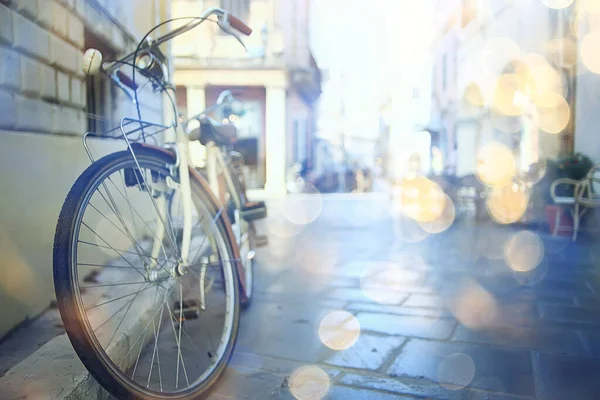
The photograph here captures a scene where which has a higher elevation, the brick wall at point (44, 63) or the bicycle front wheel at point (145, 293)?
the brick wall at point (44, 63)

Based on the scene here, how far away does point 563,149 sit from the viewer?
841 cm

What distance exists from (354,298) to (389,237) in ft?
10.8

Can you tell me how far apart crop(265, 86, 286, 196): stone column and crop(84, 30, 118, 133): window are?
12814 millimetres

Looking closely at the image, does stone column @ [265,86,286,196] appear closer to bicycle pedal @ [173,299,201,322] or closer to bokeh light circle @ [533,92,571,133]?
bokeh light circle @ [533,92,571,133]

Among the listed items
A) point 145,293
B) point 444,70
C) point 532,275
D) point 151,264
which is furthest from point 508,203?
point 444,70

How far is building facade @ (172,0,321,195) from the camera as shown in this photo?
56.3ft

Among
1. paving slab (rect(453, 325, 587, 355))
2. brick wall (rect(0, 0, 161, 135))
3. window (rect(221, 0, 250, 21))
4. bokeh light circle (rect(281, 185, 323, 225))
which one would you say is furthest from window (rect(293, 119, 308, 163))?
paving slab (rect(453, 325, 587, 355))

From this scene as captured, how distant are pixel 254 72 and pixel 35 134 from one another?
15091 millimetres

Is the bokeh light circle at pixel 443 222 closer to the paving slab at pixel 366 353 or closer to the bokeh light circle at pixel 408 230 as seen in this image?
the bokeh light circle at pixel 408 230

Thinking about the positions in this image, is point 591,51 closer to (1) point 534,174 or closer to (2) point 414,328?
(1) point 534,174

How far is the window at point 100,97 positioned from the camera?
4.06m

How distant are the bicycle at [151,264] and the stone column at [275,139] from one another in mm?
14344

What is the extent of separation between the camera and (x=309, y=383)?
2264 mm

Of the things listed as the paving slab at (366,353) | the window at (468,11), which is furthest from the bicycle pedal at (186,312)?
the window at (468,11)
